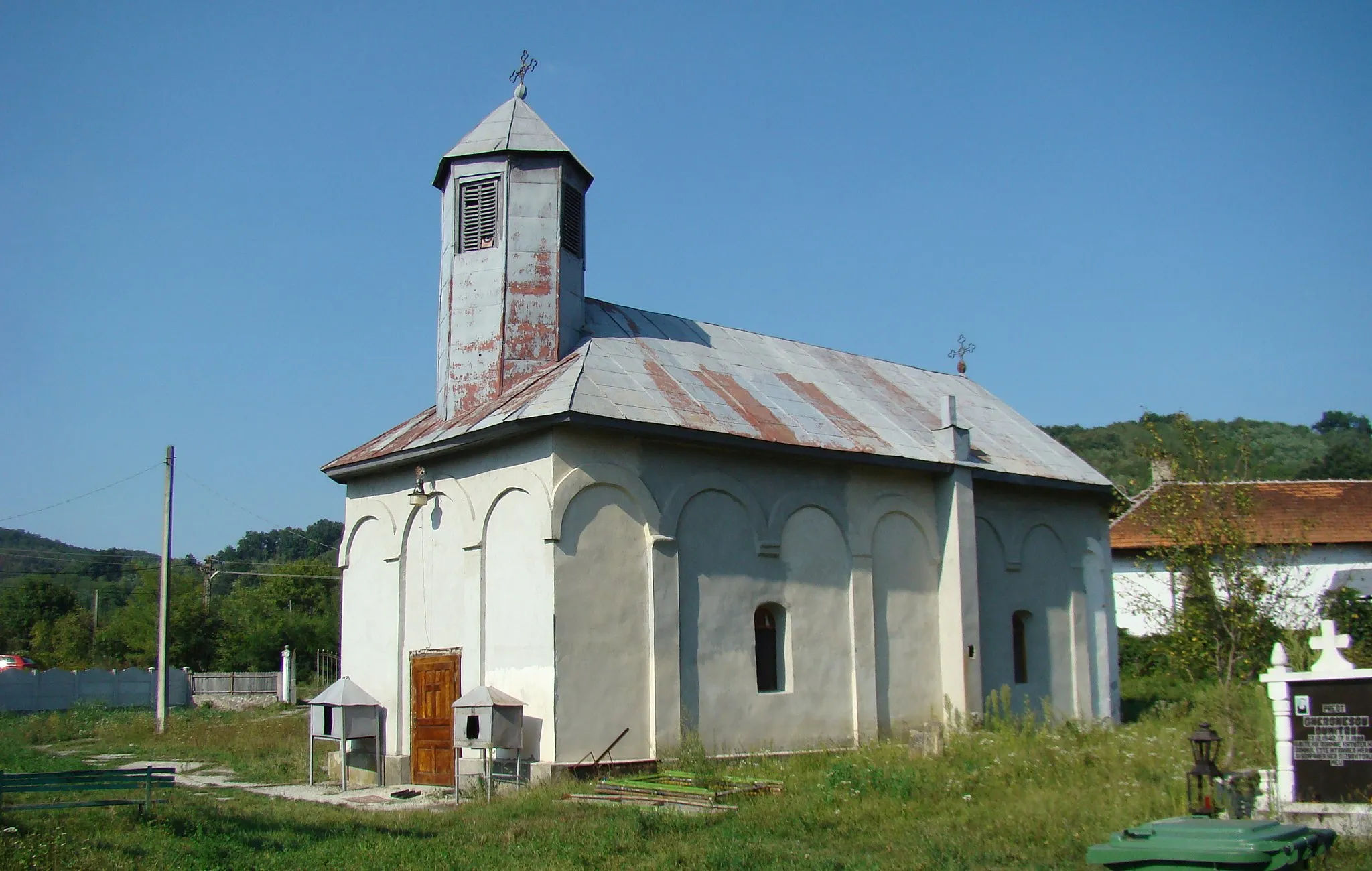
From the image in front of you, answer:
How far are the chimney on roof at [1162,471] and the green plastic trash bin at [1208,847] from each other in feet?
27.9

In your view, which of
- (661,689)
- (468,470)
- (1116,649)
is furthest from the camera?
(1116,649)

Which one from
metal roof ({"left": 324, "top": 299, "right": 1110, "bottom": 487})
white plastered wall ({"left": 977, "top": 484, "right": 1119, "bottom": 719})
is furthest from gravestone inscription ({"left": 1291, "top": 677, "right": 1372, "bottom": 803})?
white plastered wall ({"left": 977, "top": 484, "right": 1119, "bottom": 719})

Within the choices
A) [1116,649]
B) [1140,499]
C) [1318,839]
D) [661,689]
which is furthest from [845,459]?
[1140,499]

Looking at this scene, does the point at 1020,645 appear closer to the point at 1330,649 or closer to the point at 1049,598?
the point at 1049,598

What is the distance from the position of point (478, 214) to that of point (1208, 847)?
14.9 m

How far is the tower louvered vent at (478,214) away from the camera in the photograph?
19.3 metres

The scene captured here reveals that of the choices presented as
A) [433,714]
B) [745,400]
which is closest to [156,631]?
[433,714]

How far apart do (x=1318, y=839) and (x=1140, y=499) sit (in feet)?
112

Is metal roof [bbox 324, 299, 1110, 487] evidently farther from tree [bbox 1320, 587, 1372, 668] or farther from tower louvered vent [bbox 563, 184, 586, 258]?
tree [bbox 1320, 587, 1372, 668]

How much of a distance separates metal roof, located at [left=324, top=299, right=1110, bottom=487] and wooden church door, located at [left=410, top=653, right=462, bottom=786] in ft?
11.0

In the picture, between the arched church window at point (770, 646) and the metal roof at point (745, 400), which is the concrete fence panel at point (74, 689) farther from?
the arched church window at point (770, 646)

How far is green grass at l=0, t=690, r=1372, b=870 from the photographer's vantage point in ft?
33.9

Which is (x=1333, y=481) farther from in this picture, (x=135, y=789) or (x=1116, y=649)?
(x=135, y=789)

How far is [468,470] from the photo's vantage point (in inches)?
699
